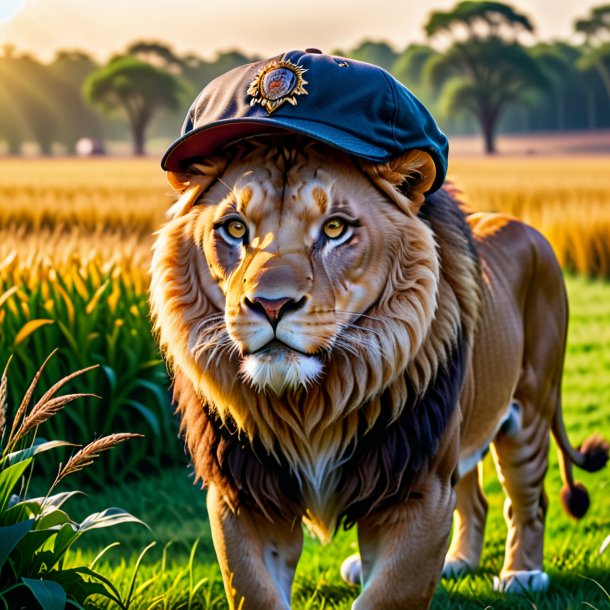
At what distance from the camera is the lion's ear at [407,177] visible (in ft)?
9.50

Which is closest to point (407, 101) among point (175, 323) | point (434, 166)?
point (434, 166)

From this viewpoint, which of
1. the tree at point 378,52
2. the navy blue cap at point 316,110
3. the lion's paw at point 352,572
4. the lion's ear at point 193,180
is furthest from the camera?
the tree at point 378,52

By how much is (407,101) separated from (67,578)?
5.27 feet

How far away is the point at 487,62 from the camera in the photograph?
5369 centimetres

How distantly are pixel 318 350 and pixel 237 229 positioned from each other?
14.9 inches

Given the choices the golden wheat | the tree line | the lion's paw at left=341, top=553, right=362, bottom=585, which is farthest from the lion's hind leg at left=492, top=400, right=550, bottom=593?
the tree line

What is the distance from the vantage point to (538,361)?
4.21 meters

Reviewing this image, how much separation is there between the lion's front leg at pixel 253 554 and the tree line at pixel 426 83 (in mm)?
42277

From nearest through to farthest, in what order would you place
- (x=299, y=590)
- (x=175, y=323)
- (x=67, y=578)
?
(x=175, y=323) → (x=67, y=578) → (x=299, y=590)

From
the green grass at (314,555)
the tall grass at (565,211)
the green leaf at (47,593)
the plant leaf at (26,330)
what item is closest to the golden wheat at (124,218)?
the tall grass at (565,211)

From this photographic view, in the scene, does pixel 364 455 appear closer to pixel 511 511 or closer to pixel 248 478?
pixel 248 478

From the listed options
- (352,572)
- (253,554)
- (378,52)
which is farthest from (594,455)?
(378,52)

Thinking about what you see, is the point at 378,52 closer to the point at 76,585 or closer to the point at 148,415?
the point at 148,415

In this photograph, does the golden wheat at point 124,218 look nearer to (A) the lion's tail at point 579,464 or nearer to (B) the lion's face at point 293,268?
(A) the lion's tail at point 579,464
